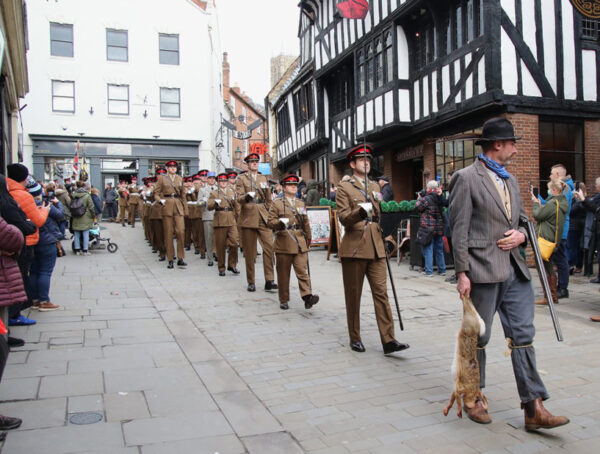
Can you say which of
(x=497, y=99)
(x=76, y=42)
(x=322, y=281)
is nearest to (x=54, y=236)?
(x=322, y=281)

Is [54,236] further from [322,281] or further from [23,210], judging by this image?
[322,281]

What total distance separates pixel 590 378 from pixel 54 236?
6.31 metres

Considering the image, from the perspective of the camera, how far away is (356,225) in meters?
5.39

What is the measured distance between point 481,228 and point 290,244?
410 centimetres

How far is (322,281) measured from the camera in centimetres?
1010

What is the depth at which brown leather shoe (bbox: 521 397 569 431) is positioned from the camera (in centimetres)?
341

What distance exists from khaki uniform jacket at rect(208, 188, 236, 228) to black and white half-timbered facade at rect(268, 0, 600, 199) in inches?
120

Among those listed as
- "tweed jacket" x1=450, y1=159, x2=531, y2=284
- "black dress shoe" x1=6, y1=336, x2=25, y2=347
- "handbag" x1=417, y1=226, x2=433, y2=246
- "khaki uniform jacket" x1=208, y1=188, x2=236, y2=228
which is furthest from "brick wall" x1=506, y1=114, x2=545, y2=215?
"black dress shoe" x1=6, y1=336, x2=25, y2=347

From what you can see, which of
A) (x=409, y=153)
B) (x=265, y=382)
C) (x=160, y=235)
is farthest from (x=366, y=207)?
(x=409, y=153)

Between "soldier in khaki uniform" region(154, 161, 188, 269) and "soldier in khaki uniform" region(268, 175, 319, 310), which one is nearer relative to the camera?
"soldier in khaki uniform" region(268, 175, 319, 310)

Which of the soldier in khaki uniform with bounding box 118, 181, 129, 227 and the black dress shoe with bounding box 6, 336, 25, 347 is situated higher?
the soldier in khaki uniform with bounding box 118, 181, 129, 227

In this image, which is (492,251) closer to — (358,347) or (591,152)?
(358,347)

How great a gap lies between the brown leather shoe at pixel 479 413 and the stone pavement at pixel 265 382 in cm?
5

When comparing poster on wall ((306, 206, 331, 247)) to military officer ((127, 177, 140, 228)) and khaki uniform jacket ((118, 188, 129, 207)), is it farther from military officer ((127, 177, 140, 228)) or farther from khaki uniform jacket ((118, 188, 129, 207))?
khaki uniform jacket ((118, 188, 129, 207))
